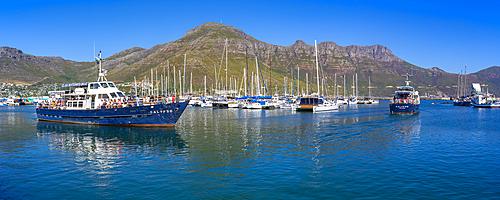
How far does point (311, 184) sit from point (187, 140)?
21.4m

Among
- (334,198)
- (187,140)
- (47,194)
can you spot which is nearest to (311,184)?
(334,198)

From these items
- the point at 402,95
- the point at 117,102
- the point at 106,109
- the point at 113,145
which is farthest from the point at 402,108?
the point at 113,145

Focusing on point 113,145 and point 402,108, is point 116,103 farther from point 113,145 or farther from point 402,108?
point 402,108

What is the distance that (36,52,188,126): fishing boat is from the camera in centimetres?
4912

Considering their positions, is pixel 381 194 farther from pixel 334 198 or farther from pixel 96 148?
pixel 96 148

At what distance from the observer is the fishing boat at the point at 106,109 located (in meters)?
49.1

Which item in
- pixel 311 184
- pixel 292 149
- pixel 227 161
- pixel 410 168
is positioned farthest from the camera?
pixel 292 149

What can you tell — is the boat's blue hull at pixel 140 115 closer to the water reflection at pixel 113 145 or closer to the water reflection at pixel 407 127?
the water reflection at pixel 113 145

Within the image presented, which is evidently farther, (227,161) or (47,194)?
(227,161)

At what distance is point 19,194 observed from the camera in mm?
17234

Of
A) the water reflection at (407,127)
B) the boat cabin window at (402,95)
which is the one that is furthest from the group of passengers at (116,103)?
the boat cabin window at (402,95)

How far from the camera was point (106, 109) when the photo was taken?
51594 mm

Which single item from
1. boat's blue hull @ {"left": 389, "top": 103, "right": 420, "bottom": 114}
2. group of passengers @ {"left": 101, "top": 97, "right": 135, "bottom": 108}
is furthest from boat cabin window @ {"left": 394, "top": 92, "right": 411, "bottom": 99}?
group of passengers @ {"left": 101, "top": 97, "right": 135, "bottom": 108}

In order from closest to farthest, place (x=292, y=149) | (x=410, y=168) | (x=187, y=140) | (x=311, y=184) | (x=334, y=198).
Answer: (x=334, y=198), (x=311, y=184), (x=410, y=168), (x=292, y=149), (x=187, y=140)
